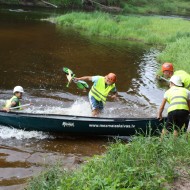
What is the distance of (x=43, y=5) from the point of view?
42406mm

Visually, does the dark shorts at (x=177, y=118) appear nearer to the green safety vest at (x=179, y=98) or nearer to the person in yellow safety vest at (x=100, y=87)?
the green safety vest at (x=179, y=98)

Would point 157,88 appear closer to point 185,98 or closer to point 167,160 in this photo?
point 185,98

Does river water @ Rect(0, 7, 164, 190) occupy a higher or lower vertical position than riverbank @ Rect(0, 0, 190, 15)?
lower

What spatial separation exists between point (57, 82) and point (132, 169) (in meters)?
8.91

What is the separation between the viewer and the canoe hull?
26.2 ft

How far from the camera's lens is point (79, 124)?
26.6 ft

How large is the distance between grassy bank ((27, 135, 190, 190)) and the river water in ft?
3.97

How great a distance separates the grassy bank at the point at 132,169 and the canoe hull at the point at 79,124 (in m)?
1.88

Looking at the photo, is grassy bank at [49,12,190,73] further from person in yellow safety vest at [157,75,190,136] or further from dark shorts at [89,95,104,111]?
person in yellow safety vest at [157,75,190,136]

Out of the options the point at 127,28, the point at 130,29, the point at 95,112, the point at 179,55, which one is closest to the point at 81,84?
the point at 95,112

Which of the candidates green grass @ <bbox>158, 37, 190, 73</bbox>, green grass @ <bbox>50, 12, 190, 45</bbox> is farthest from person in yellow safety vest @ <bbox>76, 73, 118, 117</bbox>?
green grass @ <bbox>50, 12, 190, 45</bbox>

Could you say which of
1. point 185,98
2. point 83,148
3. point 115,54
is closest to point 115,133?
point 83,148

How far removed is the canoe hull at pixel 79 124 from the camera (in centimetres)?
799

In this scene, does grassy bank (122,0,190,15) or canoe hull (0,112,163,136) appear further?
grassy bank (122,0,190,15)
